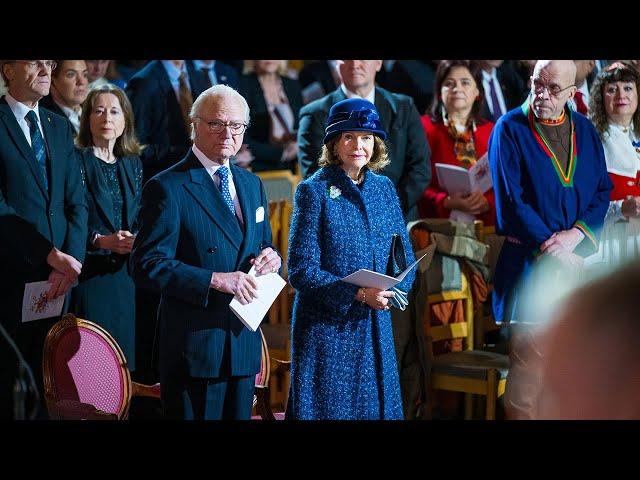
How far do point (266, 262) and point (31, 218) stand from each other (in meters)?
0.98

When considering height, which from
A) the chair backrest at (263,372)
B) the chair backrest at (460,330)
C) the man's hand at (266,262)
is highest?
the man's hand at (266,262)

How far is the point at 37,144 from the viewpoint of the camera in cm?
371

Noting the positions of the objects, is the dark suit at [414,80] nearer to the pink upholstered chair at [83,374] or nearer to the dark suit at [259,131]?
the dark suit at [259,131]

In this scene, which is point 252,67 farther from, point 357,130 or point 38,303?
point 38,303

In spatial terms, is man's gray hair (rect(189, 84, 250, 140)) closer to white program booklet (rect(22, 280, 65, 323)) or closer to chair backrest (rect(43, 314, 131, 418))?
chair backrest (rect(43, 314, 131, 418))

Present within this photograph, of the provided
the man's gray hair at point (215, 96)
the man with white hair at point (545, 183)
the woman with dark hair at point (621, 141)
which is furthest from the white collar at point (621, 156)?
the man's gray hair at point (215, 96)

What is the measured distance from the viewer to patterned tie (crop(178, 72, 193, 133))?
434 cm

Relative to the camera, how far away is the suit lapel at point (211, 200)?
3.26 meters

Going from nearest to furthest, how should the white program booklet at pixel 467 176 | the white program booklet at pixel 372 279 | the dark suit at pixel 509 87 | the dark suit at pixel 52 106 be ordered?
the white program booklet at pixel 372 279 → the dark suit at pixel 52 106 → the white program booklet at pixel 467 176 → the dark suit at pixel 509 87

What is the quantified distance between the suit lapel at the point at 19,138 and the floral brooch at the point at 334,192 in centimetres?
114

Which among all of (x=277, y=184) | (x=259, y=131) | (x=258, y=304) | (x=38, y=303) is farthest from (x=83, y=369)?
(x=259, y=131)

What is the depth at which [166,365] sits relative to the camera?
3.29 m

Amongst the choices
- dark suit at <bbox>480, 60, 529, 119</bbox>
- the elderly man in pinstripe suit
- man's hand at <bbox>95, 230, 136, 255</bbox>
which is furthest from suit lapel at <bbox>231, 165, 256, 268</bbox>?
dark suit at <bbox>480, 60, 529, 119</bbox>

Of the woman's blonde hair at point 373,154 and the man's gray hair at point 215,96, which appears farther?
the woman's blonde hair at point 373,154
